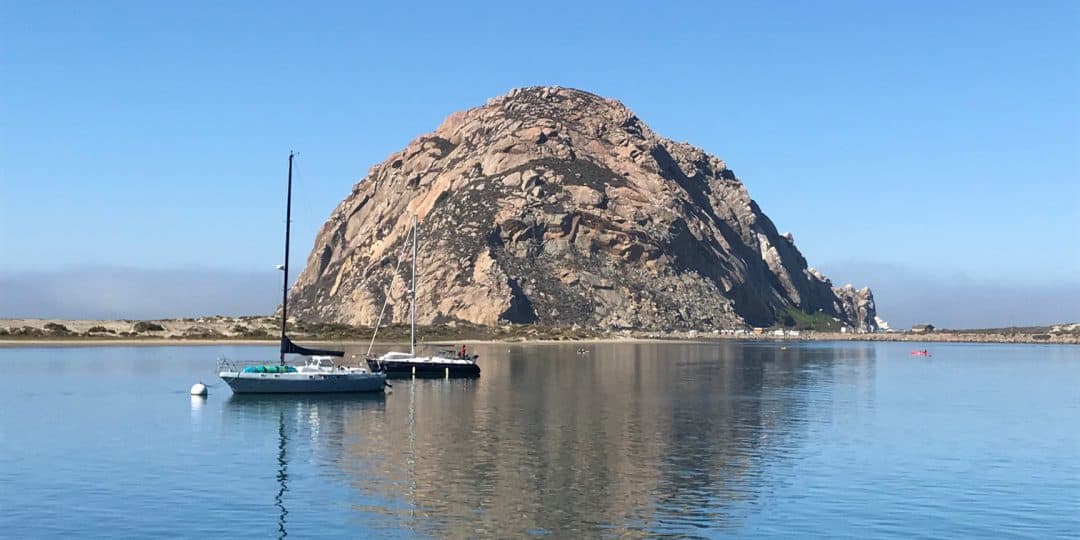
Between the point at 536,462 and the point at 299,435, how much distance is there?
18002 mm

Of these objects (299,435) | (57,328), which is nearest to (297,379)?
(299,435)

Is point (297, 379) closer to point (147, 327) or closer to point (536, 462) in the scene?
point (536, 462)

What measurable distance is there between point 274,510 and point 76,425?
30.5m

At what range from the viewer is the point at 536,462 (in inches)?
1967

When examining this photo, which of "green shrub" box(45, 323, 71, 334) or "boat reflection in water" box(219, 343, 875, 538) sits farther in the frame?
"green shrub" box(45, 323, 71, 334)

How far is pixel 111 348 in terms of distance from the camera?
6526 inches

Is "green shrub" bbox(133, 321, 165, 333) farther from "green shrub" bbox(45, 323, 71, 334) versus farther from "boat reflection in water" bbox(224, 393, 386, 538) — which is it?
"boat reflection in water" bbox(224, 393, 386, 538)

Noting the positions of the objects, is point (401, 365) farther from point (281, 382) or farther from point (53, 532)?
point (53, 532)

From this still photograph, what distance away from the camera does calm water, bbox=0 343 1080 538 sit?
37.4 m

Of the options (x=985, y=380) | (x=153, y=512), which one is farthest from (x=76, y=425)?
(x=985, y=380)

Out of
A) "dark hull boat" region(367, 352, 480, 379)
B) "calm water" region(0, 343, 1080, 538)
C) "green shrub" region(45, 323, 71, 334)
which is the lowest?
"calm water" region(0, 343, 1080, 538)

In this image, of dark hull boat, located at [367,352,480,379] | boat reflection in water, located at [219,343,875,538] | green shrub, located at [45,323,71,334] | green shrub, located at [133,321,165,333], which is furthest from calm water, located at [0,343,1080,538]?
green shrub, located at [133,321,165,333]

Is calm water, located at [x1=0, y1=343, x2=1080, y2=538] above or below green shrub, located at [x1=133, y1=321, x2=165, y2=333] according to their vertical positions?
below

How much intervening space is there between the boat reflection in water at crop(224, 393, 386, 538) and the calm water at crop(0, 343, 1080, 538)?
188 millimetres
